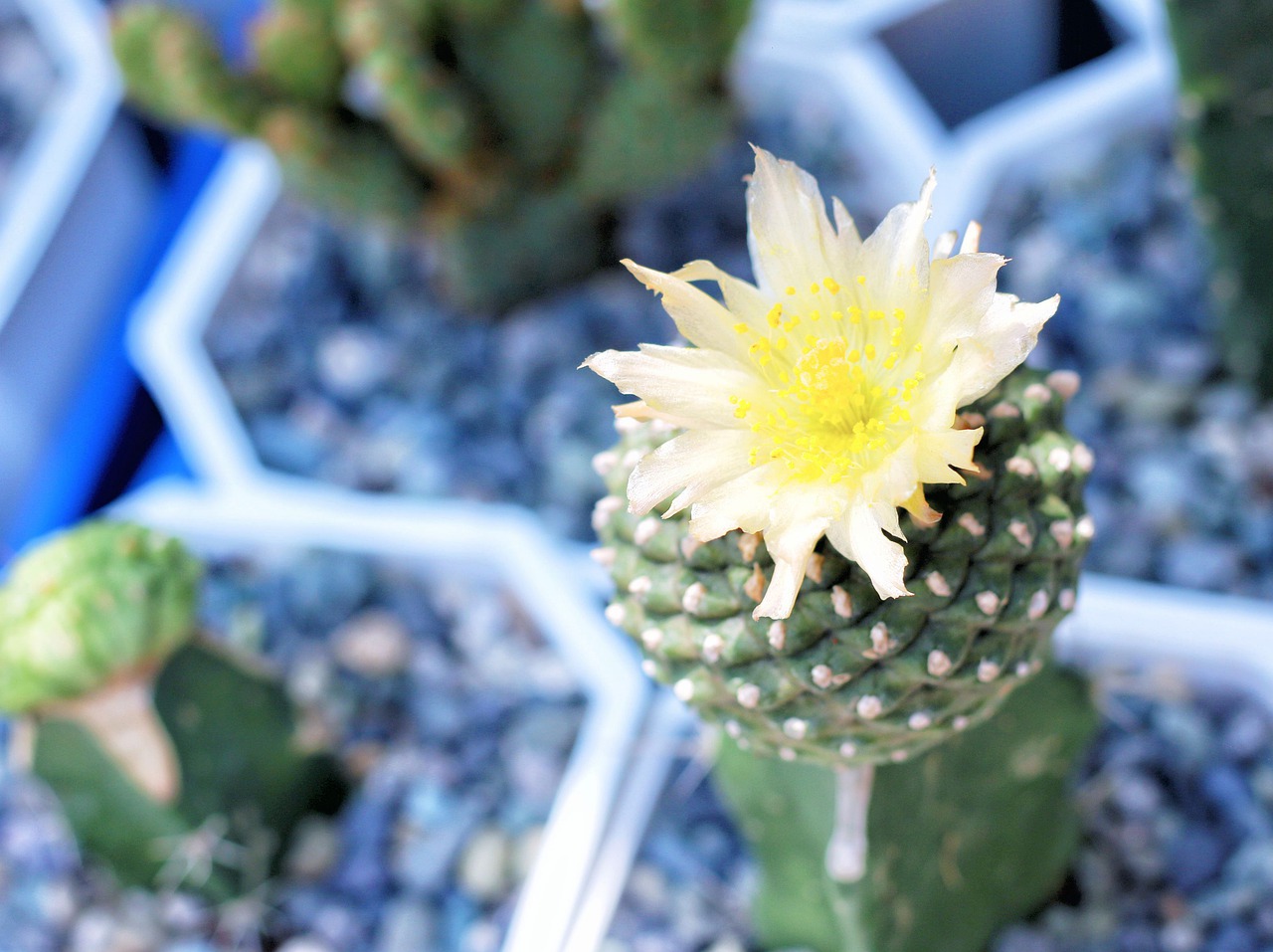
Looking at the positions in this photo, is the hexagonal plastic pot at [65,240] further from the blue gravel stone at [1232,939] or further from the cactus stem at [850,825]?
the blue gravel stone at [1232,939]

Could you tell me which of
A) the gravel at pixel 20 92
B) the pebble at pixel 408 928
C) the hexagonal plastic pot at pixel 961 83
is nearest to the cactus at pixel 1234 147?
the hexagonal plastic pot at pixel 961 83

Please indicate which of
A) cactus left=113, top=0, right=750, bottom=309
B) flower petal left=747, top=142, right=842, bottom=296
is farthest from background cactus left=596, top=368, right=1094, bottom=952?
cactus left=113, top=0, right=750, bottom=309

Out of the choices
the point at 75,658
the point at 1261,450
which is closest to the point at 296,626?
the point at 75,658

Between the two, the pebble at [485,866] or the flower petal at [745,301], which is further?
the pebble at [485,866]

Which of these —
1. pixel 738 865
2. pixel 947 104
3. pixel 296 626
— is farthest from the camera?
pixel 947 104

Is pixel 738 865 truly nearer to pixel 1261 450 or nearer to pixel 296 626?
pixel 296 626
